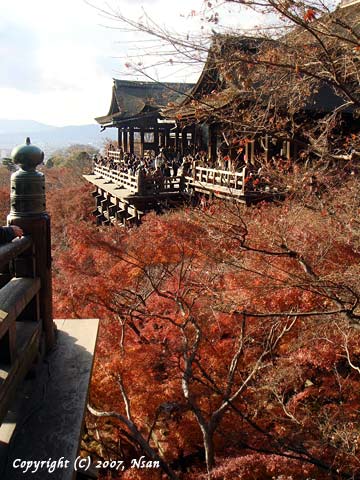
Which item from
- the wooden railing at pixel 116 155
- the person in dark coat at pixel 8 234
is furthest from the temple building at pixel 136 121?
the person in dark coat at pixel 8 234

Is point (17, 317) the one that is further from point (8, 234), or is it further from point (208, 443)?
point (208, 443)

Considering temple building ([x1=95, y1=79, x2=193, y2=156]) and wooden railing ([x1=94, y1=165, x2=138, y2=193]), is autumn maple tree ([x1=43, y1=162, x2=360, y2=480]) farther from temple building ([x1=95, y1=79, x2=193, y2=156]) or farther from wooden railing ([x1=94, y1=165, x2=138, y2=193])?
temple building ([x1=95, y1=79, x2=193, y2=156])

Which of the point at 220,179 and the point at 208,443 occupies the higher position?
the point at 220,179

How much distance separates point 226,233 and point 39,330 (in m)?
3.39

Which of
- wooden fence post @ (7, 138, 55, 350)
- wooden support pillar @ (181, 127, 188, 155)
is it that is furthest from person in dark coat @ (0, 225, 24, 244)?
wooden support pillar @ (181, 127, 188, 155)

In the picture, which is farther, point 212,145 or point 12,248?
point 212,145

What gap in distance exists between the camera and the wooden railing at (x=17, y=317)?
2059 mm

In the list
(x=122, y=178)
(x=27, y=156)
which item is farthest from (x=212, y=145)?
(x=27, y=156)

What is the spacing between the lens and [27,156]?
9.21 feet

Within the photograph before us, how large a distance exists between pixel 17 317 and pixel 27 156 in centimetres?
109

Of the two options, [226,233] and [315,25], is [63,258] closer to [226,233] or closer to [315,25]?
[226,233]

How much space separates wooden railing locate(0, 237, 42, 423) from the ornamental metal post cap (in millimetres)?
524

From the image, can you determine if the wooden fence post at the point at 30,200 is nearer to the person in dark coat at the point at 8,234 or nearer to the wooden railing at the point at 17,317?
the wooden railing at the point at 17,317

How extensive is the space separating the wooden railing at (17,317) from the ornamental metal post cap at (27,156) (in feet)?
1.72
